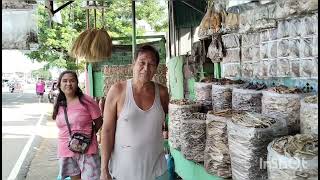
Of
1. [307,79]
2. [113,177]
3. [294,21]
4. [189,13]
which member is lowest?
[113,177]

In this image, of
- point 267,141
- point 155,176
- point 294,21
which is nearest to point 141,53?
point 155,176

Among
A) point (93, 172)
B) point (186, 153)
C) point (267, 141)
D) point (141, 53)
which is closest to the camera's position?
point (141, 53)

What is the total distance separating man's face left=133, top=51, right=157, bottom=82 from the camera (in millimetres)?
2885

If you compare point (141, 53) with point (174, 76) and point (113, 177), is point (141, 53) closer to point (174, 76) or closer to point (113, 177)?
point (113, 177)

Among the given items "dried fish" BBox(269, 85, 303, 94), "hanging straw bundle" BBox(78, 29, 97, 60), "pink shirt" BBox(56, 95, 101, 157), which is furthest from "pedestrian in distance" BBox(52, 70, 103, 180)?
"hanging straw bundle" BBox(78, 29, 97, 60)

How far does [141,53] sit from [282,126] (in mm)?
1168

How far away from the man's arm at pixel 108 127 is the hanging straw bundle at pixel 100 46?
12.3 ft

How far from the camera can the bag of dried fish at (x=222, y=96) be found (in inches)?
176

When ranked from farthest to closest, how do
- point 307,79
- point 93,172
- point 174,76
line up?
point 174,76, point 93,172, point 307,79

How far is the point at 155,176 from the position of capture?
9.84 feet

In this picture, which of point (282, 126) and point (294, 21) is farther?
point (294, 21)

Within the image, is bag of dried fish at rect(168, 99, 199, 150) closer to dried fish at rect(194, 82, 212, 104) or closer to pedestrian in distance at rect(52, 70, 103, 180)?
dried fish at rect(194, 82, 212, 104)

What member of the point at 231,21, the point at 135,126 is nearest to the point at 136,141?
the point at 135,126

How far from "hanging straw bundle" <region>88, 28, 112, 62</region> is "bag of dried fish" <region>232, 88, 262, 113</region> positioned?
2995mm
